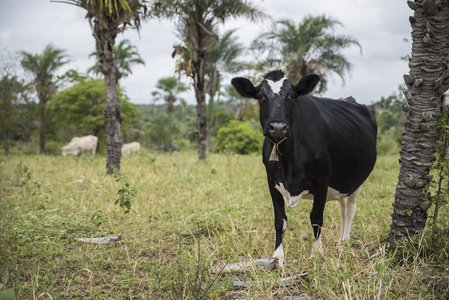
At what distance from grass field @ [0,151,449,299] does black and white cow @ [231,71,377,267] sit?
46 centimetres

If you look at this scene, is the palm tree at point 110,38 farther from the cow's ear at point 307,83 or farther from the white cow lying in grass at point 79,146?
the white cow lying in grass at point 79,146

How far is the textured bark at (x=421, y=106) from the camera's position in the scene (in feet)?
10.1

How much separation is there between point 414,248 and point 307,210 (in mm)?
2860

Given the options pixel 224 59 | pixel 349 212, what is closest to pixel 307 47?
pixel 224 59

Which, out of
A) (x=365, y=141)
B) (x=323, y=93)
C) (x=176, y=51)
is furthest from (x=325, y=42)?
(x=365, y=141)

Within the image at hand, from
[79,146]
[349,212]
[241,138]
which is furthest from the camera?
[241,138]

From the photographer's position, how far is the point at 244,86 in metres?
3.25

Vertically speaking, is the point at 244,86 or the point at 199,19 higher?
the point at 199,19

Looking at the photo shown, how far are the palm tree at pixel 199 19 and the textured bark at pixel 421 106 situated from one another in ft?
31.1

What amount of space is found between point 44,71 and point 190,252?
85.5 feet

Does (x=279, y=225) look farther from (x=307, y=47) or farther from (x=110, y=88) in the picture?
(x=307, y=47)

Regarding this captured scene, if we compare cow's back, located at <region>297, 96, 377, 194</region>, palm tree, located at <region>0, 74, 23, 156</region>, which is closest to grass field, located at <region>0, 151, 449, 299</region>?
cow's back, located at <region>297, 96, 377, 194</region>

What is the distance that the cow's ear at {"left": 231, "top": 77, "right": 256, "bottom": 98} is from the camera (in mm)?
3182

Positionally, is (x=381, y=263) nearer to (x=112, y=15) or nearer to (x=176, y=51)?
(x=112, y=15)
